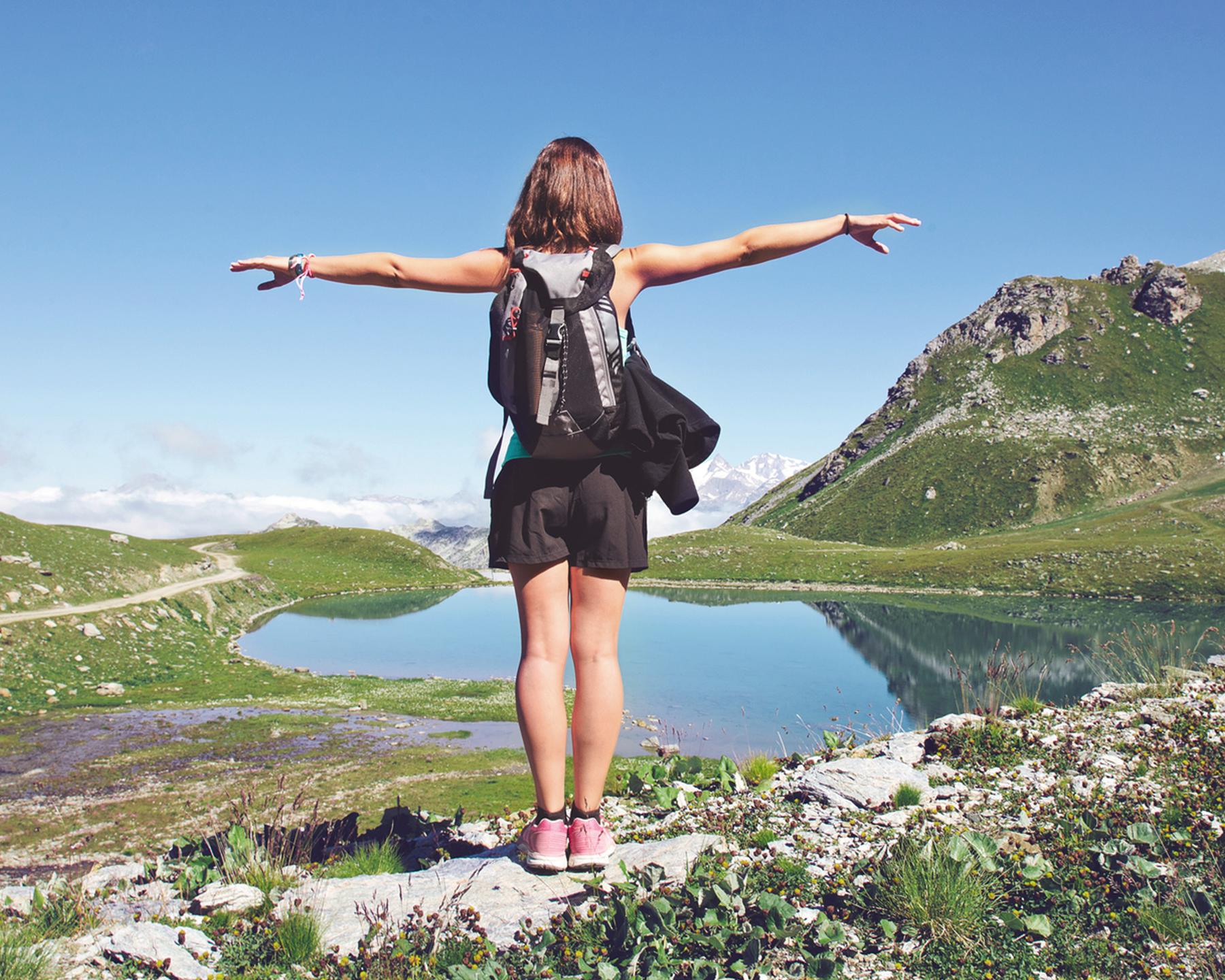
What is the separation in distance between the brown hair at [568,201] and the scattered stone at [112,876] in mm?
5590

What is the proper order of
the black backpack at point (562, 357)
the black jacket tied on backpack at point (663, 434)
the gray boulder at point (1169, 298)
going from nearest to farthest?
the black backpack at point (562, 357)
the black jacket tied on backpack at point (663, 434)
the gray boulder at point (1169, 298)

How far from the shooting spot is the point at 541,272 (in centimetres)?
414

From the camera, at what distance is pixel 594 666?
4406 millimetres

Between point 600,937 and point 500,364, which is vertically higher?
point 500,364

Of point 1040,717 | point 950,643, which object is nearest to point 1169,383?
point 950,643

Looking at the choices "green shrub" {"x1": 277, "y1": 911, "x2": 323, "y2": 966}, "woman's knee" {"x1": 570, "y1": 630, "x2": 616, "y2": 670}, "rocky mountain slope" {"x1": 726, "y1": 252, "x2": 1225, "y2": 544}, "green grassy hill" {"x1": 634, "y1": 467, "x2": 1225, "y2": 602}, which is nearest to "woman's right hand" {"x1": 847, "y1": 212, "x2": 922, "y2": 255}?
"woman's knee" {"x1": 570, "y1": 630, "x2": 616, "y2": 670}

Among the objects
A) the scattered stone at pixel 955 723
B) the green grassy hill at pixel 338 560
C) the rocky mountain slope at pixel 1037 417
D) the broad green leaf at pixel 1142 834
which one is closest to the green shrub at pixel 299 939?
the broad green leaf at pixel 1142 834

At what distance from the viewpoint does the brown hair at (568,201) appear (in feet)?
14.3

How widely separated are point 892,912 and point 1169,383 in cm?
16197

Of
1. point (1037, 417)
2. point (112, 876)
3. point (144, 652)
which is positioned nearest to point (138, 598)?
point (144, 652)

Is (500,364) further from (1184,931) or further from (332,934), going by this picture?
(1184,931)

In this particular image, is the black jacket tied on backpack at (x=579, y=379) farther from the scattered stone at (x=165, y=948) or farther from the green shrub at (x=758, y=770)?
the green shrub at (x=758, y=770)

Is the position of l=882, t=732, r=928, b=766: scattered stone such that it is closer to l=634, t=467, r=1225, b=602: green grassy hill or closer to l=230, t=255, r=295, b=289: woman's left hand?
l=230, t=255, r=295, b=289: woman's left hand

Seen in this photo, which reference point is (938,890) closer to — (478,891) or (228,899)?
(478,891)
